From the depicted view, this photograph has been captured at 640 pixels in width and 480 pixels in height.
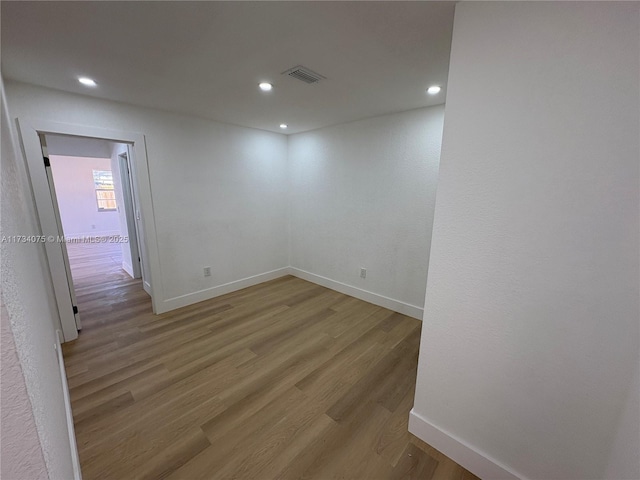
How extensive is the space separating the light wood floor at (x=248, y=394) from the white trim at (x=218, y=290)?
14 cm

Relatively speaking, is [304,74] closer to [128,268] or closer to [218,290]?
[218,290]

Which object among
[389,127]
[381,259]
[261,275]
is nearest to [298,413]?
[381,259]

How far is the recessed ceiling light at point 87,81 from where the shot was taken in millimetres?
2045

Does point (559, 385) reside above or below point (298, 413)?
above

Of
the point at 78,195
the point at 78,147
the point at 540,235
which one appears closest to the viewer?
the point at 540,235

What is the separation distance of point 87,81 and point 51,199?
A: 3.81ft

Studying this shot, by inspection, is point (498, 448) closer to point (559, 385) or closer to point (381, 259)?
point (559, 385)

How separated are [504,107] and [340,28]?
97cm

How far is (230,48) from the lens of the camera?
5.25 ft

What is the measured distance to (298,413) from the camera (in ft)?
5.73

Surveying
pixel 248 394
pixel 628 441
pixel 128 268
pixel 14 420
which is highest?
pixel 14 420

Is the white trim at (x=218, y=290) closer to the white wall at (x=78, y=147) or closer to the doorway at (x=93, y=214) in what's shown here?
the doorway at (x=93, y=214)

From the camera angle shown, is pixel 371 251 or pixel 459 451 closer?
pixel 459 451

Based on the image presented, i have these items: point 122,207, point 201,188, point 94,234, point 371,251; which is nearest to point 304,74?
point 201,188
